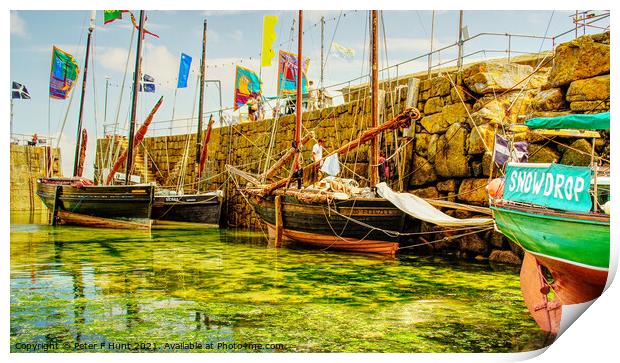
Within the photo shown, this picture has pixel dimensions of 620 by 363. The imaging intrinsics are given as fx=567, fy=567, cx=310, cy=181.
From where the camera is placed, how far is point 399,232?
9594 millimetres

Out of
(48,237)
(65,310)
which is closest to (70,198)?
(48,237)

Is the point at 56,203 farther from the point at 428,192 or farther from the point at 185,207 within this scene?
the point at 428,192

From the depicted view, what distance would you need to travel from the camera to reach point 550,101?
8.31 meters

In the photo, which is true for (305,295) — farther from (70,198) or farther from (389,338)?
(70,198)

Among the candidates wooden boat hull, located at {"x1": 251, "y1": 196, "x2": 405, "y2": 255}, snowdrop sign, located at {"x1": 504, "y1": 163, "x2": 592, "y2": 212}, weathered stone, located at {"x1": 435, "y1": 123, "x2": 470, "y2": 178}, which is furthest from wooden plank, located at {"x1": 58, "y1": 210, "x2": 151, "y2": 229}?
snowdrop sign, located at {"x1": 504, "y1": 163, "x2": 592, "y2": 212}

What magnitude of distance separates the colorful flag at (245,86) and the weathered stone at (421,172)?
20.4ft

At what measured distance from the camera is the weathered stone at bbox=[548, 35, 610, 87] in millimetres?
7730

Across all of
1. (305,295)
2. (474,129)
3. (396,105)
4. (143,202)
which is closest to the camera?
(305,295)

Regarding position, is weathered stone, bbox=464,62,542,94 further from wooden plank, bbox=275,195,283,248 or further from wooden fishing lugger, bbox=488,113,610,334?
wooden plank, bbox=275,195,283,248

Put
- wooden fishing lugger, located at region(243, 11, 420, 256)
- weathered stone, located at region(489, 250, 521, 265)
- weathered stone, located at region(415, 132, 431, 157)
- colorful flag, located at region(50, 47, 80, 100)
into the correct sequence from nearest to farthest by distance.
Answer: weathered stone, located at region(489, 250, 521, 265), wooden fishing lugger, located at region(243, 11, 420, 256), colorful flag, located at region(50, 47, 80, 100), weathered stone, located at region(415, 132, 431, 157)

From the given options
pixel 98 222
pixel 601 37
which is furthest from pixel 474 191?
pixel 98 222

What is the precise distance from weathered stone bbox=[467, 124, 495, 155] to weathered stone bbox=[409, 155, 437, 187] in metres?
1.04

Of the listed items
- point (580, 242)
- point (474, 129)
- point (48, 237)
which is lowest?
point (48, 237)
